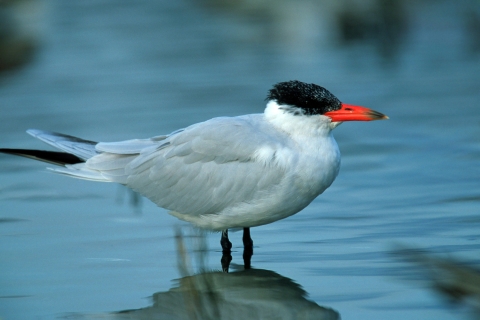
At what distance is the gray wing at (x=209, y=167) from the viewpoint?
5.10 metres

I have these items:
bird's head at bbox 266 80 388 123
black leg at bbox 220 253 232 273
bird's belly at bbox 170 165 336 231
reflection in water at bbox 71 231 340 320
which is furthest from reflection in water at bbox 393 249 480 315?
black leg at bbox 220 253 232 273

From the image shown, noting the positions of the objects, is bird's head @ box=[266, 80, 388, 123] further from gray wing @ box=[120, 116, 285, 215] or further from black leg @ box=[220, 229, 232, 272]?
black leg @ box=[220, 229, 232, 272]

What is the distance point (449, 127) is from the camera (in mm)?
7906

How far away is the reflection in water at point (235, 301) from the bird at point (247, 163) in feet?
1.36

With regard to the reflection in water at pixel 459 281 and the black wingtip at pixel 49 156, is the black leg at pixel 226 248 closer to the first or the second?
the black wingtip at pixel 49 156

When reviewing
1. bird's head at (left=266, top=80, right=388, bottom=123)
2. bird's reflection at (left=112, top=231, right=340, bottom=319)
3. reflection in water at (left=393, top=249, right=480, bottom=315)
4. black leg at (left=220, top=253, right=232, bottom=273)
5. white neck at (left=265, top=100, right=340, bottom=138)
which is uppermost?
bird's head at (left=266, top=80, right=388, bottom=123)

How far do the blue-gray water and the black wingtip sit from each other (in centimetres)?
46

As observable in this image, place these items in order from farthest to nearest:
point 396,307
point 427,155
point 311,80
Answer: point 311,80 < point 427,155 < point 396,307

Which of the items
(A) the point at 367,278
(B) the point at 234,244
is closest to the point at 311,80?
(B) the point at 234,244

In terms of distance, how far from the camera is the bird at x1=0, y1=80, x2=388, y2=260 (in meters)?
5.03

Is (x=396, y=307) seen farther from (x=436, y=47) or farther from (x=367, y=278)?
(x=436, y=47)

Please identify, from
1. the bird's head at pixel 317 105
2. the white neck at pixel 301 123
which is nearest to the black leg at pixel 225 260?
the white neck at pixel 301 123

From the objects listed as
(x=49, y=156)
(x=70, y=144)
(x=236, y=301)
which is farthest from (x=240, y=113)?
(x=236, y=301)

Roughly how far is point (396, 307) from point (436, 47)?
24.9 ft
